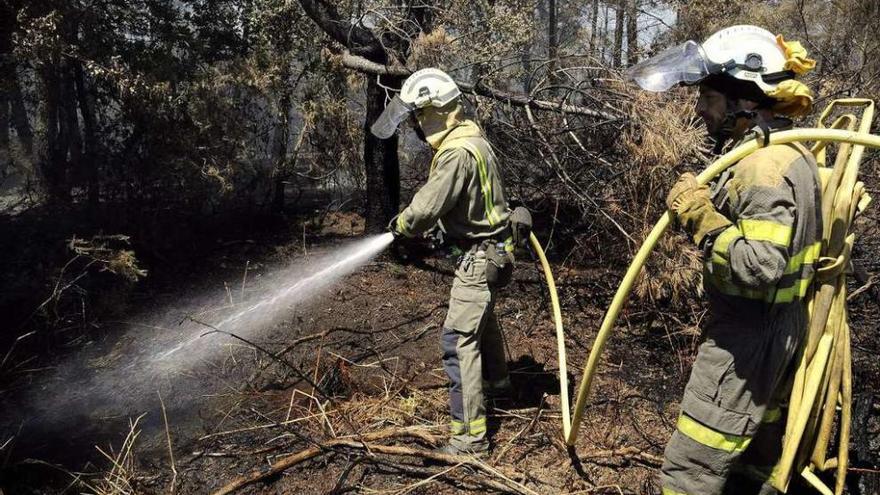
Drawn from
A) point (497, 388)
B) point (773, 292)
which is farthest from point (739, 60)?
point (497, 388)

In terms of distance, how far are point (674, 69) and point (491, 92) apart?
3.43 m

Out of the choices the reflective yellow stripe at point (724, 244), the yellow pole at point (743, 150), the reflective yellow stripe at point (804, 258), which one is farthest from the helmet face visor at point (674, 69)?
the reflective yellow stripe at point (804, 258)

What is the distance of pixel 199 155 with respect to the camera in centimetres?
664

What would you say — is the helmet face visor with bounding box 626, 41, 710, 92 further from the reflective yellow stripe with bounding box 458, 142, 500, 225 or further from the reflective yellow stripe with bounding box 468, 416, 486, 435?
the reflective yellow stripe with bounding box 468, 416, 486, 435

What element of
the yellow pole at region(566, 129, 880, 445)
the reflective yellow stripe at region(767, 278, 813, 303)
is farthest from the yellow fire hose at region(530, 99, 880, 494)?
the reflective yellow stripe at region(767, 278, 813, 303)

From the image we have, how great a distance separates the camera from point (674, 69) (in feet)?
8.88

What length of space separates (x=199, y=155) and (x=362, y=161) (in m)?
1.89

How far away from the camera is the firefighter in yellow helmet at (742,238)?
93.8 inches

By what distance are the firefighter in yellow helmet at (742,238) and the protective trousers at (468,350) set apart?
129 centimetres

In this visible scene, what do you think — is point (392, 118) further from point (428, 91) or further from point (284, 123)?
point (284, 123)

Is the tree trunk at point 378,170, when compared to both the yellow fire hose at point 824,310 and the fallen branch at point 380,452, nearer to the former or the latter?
the fallen branch at point 380,452

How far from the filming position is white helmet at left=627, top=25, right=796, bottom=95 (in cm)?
251

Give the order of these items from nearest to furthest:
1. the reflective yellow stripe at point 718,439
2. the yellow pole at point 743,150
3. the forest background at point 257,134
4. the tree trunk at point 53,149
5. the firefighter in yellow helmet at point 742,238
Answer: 1. the yellow pole at point 743,150
2. the firefighter in yellow helmet at point 742,238
3. the reflective yellow stripe at point 718,439
4. the forest background at point 257,134
5. the tree trunk at point 53,149

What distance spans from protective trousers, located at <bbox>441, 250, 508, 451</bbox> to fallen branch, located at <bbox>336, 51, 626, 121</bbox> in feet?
8.41
